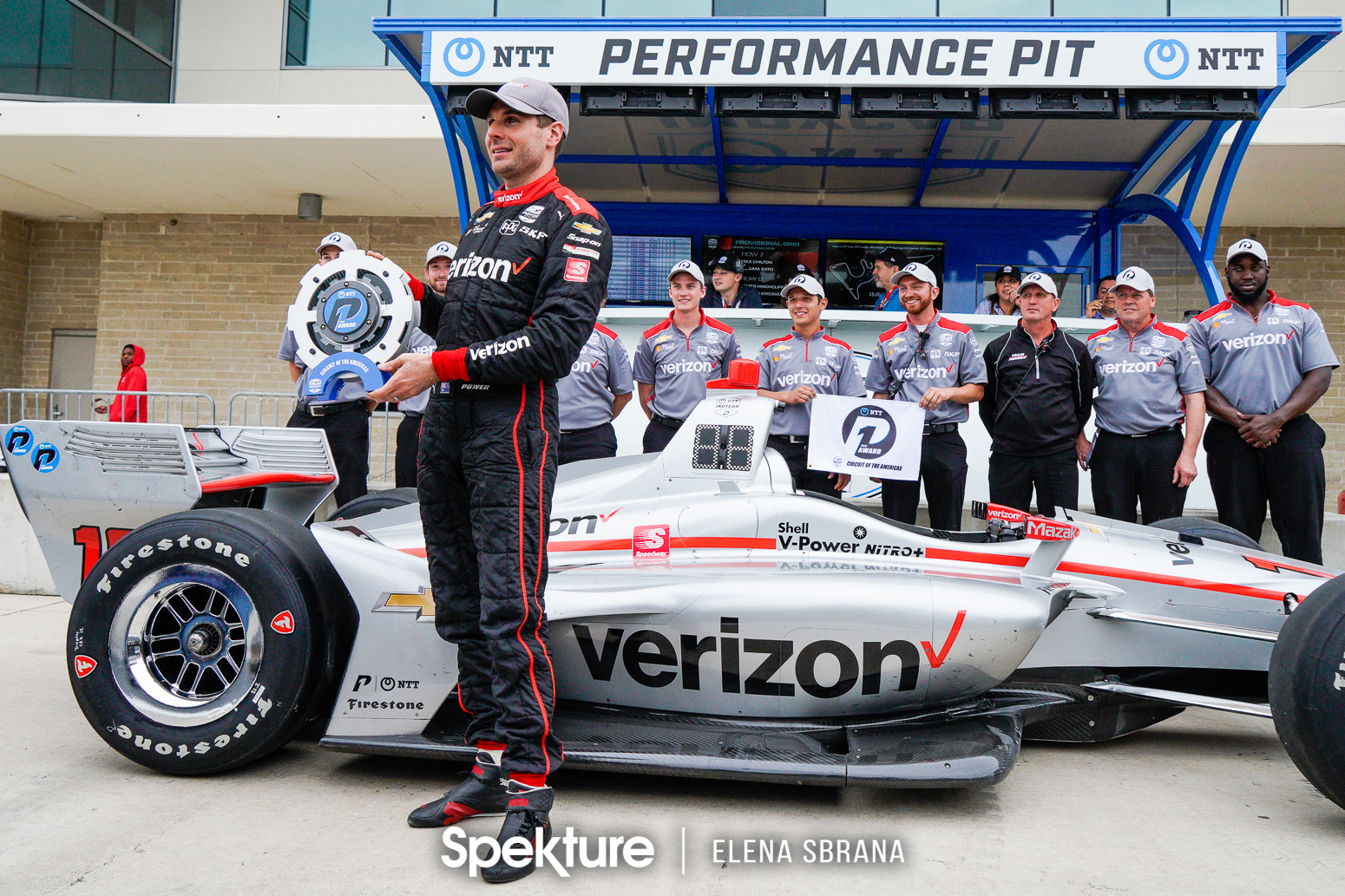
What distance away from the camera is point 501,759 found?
2.51m

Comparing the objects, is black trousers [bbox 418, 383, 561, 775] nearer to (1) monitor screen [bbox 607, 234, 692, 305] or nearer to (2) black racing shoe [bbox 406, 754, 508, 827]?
(2) black racing shoe [bbox 406, 754, 508, 827]

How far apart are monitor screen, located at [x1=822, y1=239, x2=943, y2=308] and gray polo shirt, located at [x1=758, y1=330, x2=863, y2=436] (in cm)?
437

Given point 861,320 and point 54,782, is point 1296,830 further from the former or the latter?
point 861,320

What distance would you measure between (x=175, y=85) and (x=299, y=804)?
1210 cm

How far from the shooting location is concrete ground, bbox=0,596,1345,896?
2275mm

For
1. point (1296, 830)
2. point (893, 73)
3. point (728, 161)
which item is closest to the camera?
point (1296, 830)

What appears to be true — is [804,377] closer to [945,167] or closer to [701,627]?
[701,627]

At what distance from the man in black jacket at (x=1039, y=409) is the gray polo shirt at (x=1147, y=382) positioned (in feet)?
0.41

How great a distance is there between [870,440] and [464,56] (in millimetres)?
4107

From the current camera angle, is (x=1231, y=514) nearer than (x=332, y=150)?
Yes

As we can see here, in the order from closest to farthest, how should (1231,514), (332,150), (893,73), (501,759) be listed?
(501,759) → (1231,514) → (893,73) → (332,150)

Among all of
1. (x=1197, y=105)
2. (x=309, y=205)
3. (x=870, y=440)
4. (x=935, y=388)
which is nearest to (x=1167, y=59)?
(x=1197, y=105)

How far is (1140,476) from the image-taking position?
492cm

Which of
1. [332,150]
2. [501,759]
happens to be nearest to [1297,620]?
[501,759]
